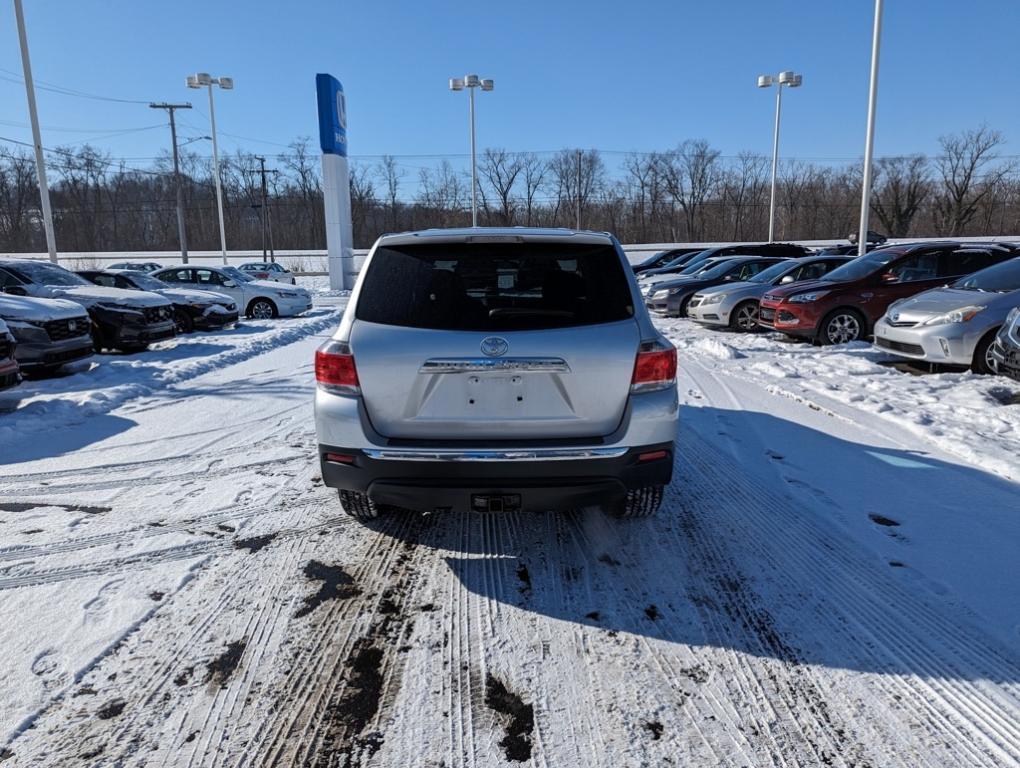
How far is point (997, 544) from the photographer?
139 inches

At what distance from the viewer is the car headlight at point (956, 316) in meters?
7.80

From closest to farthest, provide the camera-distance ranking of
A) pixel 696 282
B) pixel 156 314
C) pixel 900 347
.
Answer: pixel 900 347 < pixel 156 314 < pixel 696 282

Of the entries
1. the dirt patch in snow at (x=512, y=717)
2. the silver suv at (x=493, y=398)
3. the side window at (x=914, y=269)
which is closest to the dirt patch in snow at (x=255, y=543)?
the silver suv at (x=493, y=398)

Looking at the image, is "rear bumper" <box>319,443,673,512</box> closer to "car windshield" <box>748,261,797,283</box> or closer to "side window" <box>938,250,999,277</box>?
"side window" <box>938,250,999,277</box>

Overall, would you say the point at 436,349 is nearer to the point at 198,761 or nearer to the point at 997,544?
the point at 198,761

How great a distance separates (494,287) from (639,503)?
1458 millimetres

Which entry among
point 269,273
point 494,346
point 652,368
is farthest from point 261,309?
point 652,368

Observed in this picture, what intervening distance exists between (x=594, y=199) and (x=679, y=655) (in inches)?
2895

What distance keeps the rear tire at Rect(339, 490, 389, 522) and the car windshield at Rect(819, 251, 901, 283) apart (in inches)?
406

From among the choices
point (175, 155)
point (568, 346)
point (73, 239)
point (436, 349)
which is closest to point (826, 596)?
Answer: point (568, 346)

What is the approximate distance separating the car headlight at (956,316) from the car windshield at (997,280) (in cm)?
64

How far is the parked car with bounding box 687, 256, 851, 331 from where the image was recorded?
1361 cm

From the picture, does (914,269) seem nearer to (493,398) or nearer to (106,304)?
(493,398)

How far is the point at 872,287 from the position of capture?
35.1 ft
